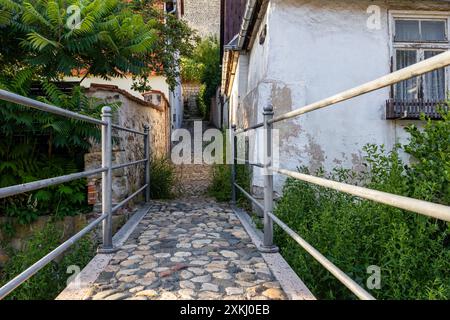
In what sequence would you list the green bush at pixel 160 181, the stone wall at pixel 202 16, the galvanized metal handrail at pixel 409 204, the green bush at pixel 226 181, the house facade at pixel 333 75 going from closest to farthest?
the galvanized metal handrail at pixel 409 204 → the house facade at pixel 333 75 → the green bush at pixel 226 181 → the green bush at pixel 160 181 → the stone wall at pixel 202 16

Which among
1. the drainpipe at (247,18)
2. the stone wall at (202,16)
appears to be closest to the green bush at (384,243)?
the drainpipe at (247,18)

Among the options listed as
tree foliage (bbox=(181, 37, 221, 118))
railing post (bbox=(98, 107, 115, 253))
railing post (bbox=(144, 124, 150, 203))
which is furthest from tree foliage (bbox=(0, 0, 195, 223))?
tree foliage (bbox=(181, 37, 221, 118))

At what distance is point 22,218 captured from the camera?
3633 mm

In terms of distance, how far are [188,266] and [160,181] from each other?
132 inches

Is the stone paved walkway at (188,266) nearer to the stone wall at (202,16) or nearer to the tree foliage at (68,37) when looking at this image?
the tree foliage at (68,37)

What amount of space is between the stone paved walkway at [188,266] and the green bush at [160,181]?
1.74m

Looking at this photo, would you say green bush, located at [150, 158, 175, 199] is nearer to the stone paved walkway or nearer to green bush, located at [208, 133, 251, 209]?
green bush, located at [208, 133, 251, 209]

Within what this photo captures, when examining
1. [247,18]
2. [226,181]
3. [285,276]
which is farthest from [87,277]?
[247,18]

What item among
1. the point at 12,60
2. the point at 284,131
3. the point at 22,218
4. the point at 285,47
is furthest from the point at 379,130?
the point at 12,60

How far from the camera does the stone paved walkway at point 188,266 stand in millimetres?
1961

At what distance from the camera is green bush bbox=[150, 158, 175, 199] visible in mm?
5578

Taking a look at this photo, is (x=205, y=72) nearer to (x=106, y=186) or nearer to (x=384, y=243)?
(x=106, y=186)

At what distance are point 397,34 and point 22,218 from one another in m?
4.99

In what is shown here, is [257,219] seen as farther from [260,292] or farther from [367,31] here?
[367,31]
